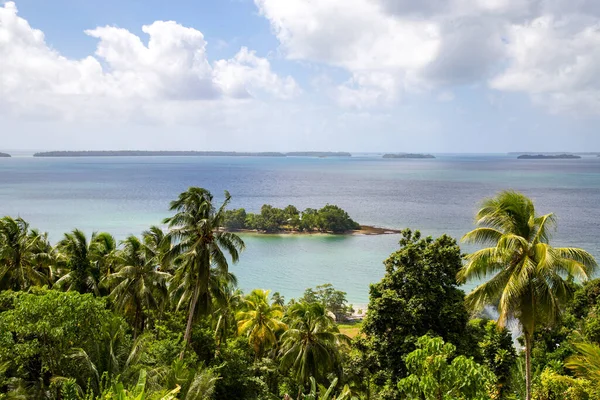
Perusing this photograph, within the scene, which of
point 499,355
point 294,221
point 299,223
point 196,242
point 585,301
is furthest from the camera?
point 294,221

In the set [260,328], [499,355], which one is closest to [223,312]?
[260,328]

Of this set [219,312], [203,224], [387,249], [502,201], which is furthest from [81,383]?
[387,249]

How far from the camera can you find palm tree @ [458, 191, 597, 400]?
12680mm

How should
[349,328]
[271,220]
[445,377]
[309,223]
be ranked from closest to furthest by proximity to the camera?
[445,377], [349,328], [309,223], [271,220]

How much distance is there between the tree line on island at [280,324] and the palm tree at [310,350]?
2.2 inches

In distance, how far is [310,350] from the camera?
60.7ft

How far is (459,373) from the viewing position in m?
10.4

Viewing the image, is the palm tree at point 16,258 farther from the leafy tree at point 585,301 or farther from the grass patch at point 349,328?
the leafy tree at point 585,301

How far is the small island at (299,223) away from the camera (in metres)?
85.8

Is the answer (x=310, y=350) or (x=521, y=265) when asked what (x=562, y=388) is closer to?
(x=521, y=265)

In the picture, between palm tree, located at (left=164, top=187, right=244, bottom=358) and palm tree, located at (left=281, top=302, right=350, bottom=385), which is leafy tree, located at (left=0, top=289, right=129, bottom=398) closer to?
palm tree, located at (left=164, top=187, right=244, bottom=358)

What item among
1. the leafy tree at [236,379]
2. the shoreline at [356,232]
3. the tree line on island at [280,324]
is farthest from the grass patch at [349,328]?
the shoreline at [356,232]

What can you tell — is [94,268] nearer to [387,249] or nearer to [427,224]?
[387,249]

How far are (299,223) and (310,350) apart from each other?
228ft
